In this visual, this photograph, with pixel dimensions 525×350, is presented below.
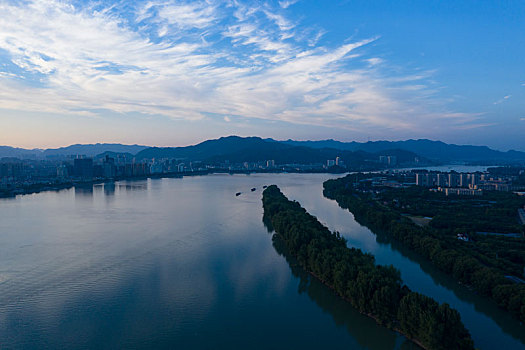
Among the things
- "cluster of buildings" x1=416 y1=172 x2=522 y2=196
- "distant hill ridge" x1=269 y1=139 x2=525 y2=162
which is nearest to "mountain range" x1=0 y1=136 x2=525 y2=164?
"distant hill ridge" x1=269 y1=139 x2=525 y2=162

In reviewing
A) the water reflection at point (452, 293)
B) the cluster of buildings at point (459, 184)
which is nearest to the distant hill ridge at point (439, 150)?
the cluster of buildings at point (459, 184)

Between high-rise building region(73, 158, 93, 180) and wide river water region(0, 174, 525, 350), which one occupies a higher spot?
high-rise building region(73, 158, 93, 180)

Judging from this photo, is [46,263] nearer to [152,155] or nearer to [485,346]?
[485,346]

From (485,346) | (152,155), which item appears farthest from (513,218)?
(152,155)

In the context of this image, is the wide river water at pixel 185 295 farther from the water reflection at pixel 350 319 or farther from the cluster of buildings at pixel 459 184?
the cluster of buildings at pixel 459 184

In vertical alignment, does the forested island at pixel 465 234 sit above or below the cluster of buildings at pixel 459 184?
below

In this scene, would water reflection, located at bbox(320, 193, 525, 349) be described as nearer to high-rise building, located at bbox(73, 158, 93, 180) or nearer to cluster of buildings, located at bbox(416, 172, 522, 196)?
cluster of buildings, located at bbox(416, 172, 522, 196)

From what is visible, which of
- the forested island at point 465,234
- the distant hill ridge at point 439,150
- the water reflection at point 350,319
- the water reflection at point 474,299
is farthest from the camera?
the distant hill ridge at point 439,150
